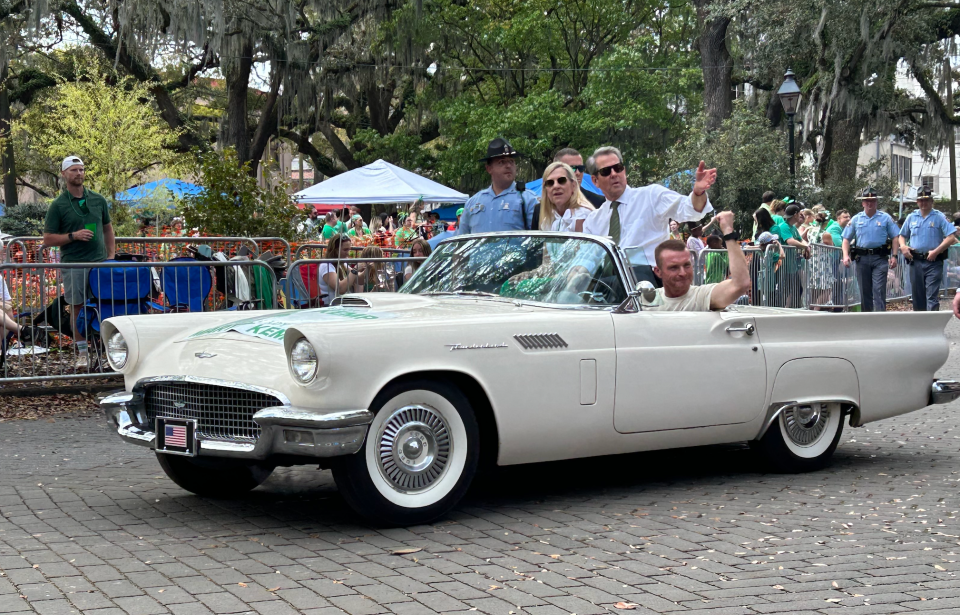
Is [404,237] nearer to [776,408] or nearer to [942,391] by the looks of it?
[942,391]

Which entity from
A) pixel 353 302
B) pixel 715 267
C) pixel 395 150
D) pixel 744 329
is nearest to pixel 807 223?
pixel 715 267

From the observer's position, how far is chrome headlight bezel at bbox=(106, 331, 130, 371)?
577 cm

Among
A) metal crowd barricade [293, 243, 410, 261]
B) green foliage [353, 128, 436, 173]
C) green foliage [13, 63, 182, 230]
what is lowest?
metal crowd barricade [293, 243, 410, 261]

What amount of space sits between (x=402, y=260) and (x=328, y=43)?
21.5 m

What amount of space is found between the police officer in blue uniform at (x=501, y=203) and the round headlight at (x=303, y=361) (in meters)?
3.30

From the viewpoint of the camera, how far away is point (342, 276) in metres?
11.3

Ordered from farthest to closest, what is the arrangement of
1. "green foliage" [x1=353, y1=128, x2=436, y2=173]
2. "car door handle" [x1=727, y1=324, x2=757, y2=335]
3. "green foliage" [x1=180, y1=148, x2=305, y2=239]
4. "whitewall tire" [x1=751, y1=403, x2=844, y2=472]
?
"green foliage" [x1=353, y1=128, x2=436, y2=173] < "green foliage" [x1=180, y1=148, x2=305, y2=239] < "whitewall tire" [x1=751, y1=403, x2=844, y2=472] < "car door handle" [x1=727, y1=324, x2=757, y2=335]

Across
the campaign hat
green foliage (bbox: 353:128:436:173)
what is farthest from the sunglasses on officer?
green foliage (bbox: 353:128:436:173)

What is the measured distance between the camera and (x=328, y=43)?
101 ft

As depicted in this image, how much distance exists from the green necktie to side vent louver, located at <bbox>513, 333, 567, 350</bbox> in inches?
79.5

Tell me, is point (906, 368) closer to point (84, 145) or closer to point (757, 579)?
point (757, 579)

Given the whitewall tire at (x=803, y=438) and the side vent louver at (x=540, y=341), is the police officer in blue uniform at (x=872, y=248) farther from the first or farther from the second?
the side vent louver at (x=540, y=341)

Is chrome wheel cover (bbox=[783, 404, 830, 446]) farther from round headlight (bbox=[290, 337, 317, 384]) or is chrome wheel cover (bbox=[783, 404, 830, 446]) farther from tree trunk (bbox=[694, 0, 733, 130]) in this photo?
tree trunk (bbox=[694, 0, 733, 130])

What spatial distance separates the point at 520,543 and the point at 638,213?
9.89ft
